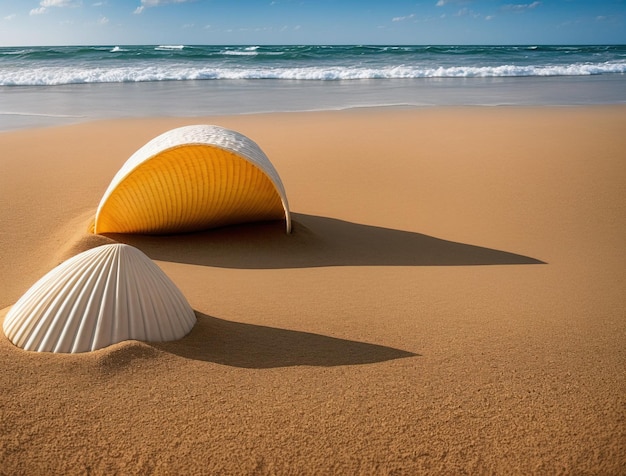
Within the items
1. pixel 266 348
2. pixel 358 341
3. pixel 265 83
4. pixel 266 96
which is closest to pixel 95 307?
pixel 266 348

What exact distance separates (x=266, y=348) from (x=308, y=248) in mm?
1363

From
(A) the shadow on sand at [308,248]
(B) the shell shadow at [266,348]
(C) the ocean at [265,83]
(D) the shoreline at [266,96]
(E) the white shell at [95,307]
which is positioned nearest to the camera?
(E) the white shell at [95,307]

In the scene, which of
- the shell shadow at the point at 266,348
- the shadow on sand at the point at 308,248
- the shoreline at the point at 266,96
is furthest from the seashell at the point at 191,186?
the shoreline at the point at 266,96

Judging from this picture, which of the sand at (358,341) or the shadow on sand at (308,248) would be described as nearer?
the sand at (358,341)

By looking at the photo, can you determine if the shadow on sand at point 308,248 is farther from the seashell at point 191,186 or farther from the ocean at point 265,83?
the ocean at point 265,83

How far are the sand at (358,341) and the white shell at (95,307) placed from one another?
6cm

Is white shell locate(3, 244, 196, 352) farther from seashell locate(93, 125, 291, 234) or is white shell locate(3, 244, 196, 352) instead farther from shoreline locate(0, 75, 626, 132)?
shoreline locate(0, 75, 626, 132)

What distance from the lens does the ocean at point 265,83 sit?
985cm

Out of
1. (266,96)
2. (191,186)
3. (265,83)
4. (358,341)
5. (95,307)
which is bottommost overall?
(358,341)

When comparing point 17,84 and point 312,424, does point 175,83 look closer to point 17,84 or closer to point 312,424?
point 17,84

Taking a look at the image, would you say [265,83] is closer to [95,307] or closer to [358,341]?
[358,341]

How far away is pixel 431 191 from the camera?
15.9 ft

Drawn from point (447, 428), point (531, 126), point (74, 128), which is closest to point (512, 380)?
point (447, 428)

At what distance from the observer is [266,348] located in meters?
2.33
